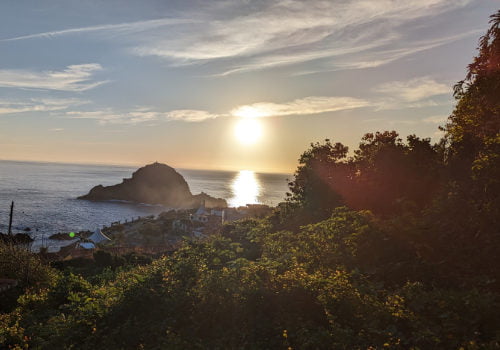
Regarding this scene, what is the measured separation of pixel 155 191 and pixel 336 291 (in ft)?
378

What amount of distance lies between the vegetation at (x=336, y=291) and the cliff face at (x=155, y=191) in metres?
93.2

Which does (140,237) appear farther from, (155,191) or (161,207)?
(155,191)

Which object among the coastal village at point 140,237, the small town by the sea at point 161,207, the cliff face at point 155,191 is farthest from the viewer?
the cliff face at point 155,191

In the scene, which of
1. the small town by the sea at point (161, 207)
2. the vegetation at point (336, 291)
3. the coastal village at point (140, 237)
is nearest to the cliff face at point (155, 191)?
the small town by the sea at point (161, 207)

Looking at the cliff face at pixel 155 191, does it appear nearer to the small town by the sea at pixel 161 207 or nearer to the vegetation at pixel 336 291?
the small town by the sea at pixel 161 207

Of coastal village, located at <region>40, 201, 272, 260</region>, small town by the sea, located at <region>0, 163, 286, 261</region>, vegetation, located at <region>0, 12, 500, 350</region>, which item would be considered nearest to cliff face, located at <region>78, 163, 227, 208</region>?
small town by the sea, located at <region>0, 163, 286, 261</region>

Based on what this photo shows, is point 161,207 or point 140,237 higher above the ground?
point 140,237

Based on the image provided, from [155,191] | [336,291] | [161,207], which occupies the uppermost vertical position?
[336,291]

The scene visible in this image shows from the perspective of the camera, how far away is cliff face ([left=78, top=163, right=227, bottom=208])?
109125 millimetres

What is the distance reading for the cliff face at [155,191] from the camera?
4296 inches

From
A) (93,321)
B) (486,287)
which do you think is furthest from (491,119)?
(93,321)

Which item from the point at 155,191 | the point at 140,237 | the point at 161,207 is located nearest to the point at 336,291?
the point at 140,237

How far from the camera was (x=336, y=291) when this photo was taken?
843 centimetres

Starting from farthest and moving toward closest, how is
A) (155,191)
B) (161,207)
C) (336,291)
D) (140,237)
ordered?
(155,191)
(161,207)
(140,237)
(336,291)
